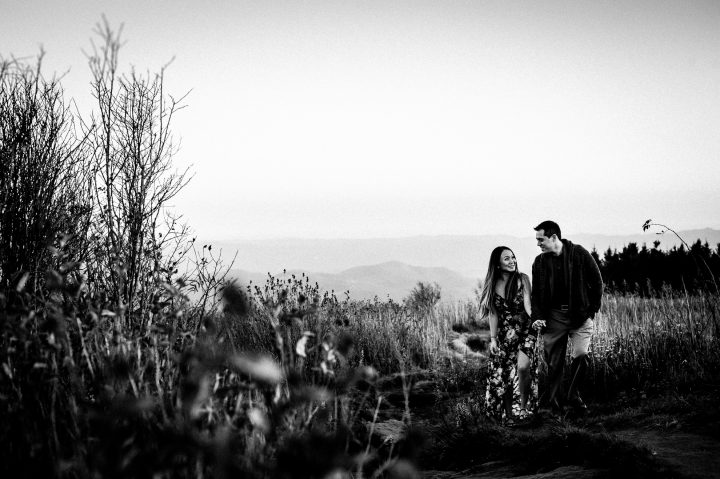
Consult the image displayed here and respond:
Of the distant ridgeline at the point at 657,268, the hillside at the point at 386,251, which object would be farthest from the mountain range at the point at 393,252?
the distant ridgeline at the point at 657,268

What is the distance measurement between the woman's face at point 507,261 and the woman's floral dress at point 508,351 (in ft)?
0.78

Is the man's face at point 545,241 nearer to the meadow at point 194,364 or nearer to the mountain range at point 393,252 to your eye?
the meadow at point 194,364

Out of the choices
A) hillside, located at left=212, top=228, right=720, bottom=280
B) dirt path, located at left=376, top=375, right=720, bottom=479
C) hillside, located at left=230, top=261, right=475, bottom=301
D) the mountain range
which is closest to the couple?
dirt path, located at left=376, top=375, right=720, bottom=479

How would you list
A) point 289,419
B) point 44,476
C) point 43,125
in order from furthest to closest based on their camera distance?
point 43,125 → point 289,419 → point 44,476

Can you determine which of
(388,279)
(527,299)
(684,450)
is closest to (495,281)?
(527,299)

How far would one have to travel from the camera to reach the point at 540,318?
559 cm

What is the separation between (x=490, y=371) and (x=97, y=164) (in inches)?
192

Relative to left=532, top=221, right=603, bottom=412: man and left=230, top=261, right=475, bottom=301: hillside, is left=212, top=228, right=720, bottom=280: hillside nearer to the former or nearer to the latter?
left=230, top=261, right=475, bottom=301: hillside

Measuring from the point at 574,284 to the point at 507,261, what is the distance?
669 millimetres

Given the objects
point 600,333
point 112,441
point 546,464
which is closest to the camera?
point 112,441

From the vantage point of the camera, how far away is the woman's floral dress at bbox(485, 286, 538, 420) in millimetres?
5523

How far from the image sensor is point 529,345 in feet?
18.2

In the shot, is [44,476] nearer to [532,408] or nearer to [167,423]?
[167,423]

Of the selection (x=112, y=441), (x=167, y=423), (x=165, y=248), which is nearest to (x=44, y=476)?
(x=167, y=423)
